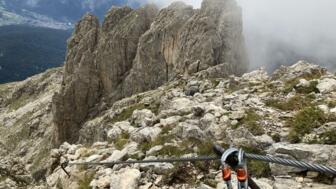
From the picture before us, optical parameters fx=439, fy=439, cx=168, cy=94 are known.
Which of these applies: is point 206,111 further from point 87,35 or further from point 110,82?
point 87,35

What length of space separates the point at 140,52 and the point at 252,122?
10713 cm

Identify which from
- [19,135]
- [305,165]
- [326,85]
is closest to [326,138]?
[326,85]

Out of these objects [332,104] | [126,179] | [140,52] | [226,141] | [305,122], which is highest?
[140,52]

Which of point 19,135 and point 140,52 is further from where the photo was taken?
point 19,135

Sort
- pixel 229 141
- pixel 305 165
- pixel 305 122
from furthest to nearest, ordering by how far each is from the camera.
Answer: pixel 229 141 < pixel 305 122 < pixel 305 165

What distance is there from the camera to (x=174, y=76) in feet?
364

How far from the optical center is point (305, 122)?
53.9ft

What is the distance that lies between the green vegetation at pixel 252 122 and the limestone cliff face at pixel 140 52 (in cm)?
7295

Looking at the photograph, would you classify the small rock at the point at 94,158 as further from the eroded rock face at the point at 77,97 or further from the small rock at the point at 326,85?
the eroded rock face at the point at 77,97

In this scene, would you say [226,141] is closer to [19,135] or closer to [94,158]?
[94,158]

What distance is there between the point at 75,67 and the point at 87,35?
11480 mm

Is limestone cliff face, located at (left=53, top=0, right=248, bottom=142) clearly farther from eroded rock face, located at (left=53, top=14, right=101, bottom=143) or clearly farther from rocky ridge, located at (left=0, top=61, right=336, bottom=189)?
rocky ridge, located at (left=0, top=61, right=336, bottom=189)

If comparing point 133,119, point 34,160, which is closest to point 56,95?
point 34,160

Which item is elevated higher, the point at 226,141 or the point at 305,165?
the point at 305,165
